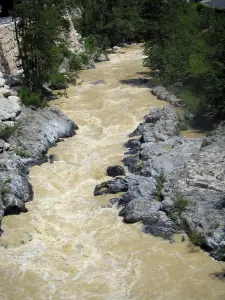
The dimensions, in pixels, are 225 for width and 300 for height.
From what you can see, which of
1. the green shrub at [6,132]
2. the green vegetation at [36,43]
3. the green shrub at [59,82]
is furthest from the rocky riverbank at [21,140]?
the green shrub at [59,82]

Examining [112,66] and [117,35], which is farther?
[117,35]

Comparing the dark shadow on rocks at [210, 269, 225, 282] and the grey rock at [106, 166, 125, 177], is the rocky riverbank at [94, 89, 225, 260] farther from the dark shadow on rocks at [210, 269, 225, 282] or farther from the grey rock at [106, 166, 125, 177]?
the dark shadow on rocks at [210, 269, 225, 282]

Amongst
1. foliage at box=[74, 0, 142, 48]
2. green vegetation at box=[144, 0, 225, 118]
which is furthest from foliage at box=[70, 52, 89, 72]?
foliage at box=[74, 0, 142, 48]

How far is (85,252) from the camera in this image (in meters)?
12.6

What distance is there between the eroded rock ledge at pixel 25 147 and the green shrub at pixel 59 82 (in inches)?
188

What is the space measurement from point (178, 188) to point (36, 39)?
12.5m

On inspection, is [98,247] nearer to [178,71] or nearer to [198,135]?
[198,135]

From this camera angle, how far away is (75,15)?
38906mm

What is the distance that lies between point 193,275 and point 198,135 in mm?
8581

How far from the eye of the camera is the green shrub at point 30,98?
71.8 ft

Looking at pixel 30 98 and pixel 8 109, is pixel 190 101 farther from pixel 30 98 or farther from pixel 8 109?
pixel 8 109

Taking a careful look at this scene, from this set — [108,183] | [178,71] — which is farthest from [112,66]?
[108,183]

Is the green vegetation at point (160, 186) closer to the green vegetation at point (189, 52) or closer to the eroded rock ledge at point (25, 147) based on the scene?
the eroded rock ledge at point (25, 147)

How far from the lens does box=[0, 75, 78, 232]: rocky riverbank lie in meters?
14.8
